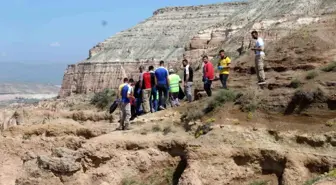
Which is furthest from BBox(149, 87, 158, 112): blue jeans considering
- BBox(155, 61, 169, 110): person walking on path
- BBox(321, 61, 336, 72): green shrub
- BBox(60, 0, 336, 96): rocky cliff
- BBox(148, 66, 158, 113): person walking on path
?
BBox(60, 0, 336, 96): rocky cliff

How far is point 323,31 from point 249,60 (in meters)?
3.19

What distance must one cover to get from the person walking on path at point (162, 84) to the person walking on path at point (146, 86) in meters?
0.42

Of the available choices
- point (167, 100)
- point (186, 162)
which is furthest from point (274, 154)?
point (167, 100)

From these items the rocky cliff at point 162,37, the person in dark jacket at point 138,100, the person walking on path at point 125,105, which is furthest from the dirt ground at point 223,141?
the rocky cliff at point 162,37

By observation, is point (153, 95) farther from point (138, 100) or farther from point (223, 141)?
point (223, 141)

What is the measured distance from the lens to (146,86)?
2109 centimetres

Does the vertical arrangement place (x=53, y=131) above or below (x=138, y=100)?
below

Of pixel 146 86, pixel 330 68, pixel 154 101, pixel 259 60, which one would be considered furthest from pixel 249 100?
pixel 146 86

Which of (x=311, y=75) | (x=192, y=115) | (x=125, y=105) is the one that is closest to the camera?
(x=311, y=75)

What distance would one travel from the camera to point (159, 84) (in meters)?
20.6

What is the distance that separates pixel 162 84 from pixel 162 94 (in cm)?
42

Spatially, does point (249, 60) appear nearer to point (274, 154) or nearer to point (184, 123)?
point (184, 123)

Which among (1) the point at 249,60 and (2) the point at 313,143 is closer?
(2) the point at 313,143

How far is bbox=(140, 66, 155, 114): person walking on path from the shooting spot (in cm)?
2100
